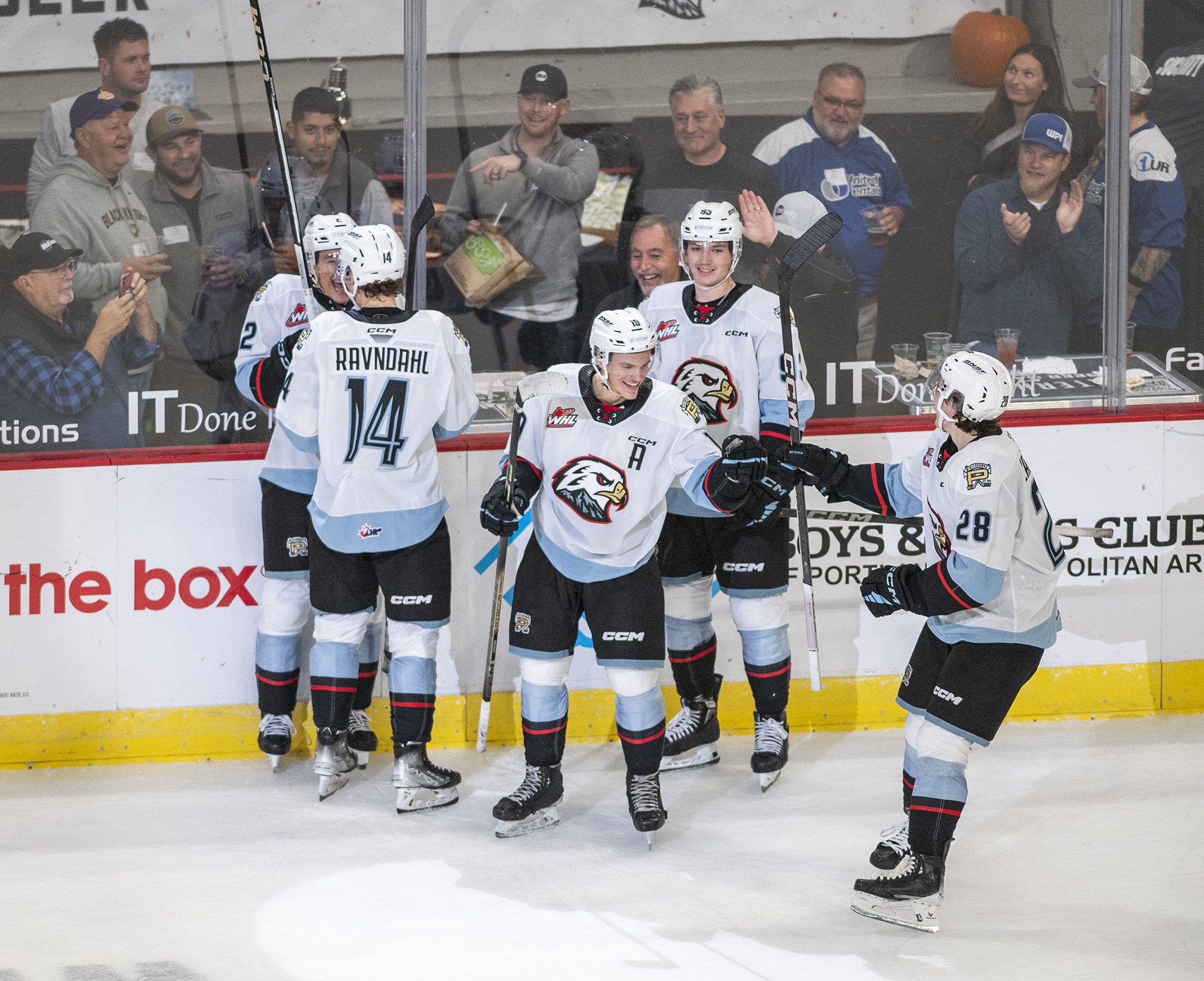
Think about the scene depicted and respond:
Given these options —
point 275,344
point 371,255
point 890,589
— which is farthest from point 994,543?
point 275,344

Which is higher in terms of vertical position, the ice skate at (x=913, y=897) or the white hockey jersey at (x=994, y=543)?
the white hockey jersey at (x=994, y=543)

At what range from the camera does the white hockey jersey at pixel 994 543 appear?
2.87 metres

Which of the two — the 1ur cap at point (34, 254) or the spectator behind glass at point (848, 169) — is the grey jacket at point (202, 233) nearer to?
the 1ur cap at point (34, 254)

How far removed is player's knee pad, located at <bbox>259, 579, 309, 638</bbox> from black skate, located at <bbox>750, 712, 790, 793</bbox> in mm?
1269

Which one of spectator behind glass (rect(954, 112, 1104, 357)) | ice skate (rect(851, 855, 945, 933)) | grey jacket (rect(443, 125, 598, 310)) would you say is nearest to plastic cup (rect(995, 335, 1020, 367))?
spectator behind glass (rect(954, 112, 1104, 357))

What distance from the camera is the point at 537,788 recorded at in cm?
348

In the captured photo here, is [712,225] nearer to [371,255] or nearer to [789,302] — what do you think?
[789,302]

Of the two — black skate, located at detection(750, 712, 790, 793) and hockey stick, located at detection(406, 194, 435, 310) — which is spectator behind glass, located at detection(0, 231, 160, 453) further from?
black skate, located at detection(750, 712, 790, 793)

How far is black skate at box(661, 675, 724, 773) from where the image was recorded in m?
3.97

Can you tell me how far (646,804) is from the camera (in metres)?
3.41

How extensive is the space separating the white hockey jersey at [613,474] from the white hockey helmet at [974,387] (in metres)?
0.63

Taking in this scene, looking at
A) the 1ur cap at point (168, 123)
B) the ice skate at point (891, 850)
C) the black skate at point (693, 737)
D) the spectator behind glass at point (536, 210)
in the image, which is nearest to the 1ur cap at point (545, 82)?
the spectator behind glass at point (536, 210)

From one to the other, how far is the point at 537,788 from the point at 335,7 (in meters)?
2.40

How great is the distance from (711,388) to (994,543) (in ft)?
3.71
